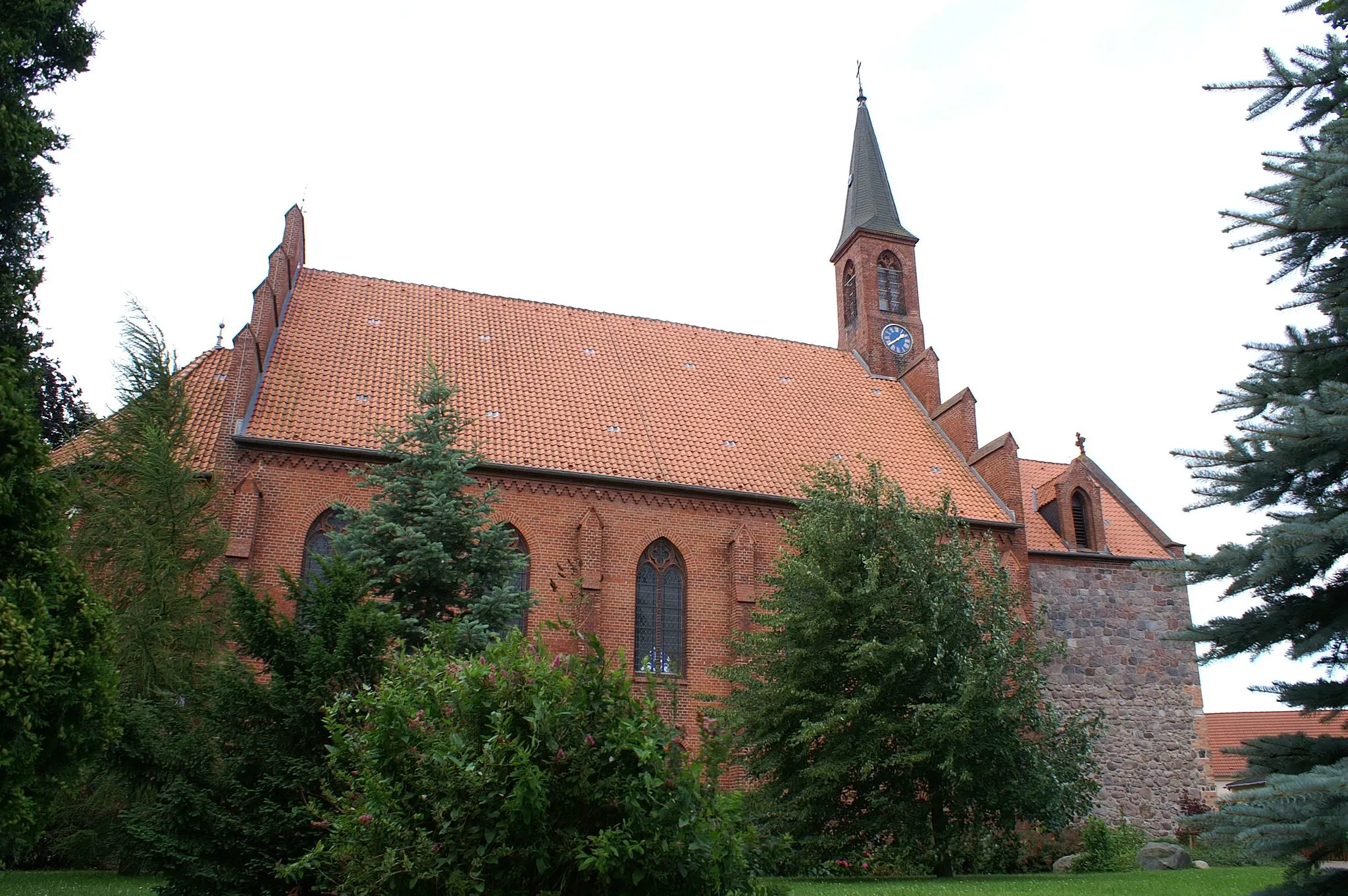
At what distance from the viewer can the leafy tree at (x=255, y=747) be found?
317 inches

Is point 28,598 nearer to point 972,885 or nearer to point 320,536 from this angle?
point 320,536

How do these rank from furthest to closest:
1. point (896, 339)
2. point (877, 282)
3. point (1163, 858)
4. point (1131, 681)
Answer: point (877, 282), point (896, 339), point (1131, 681), point (1163, 858)

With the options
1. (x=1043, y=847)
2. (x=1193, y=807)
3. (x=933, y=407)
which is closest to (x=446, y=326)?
(x=933, y=407)

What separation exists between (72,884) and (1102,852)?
16006mm

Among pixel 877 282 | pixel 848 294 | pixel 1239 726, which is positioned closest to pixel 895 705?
pixel 877 282

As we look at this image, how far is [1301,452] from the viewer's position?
19.8ft

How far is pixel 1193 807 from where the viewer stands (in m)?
20.9

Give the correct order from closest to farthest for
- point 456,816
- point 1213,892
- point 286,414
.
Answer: point 456,816
point 1213,892
point 286,414

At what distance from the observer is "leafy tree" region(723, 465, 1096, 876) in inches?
542

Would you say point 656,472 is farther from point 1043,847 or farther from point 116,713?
point 116,713

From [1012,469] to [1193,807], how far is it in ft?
26.1

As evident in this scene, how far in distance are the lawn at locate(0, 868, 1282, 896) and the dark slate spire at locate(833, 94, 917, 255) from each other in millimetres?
18615

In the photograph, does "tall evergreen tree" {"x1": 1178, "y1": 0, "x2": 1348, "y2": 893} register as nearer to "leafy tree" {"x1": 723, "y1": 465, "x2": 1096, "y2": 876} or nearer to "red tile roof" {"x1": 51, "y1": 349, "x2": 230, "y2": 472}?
"leafy tree" {"x1": 723, "y1": 465, "x2": 1096, "y2": 876}

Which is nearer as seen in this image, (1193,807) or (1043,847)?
(1043,847)
